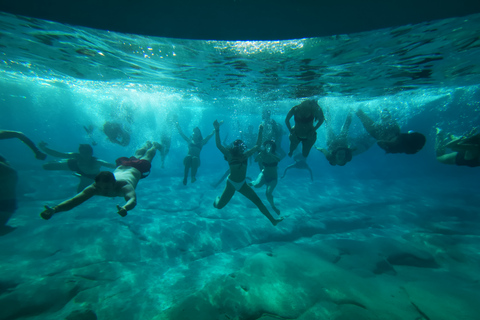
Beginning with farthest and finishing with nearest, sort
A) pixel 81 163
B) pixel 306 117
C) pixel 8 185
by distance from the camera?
pixel 81 163 < pixel 306 117 < pixel 8 185

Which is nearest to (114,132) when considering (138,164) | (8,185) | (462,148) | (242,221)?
(8,185)

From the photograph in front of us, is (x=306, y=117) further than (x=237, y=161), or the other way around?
(x=306, y=117)

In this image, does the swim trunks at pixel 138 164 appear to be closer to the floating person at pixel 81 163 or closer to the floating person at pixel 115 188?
the floating person at pixel 115 188

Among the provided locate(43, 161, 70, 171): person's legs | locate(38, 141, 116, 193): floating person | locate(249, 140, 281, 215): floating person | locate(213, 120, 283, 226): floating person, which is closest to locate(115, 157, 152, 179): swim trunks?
locate(213, 120, 283, 226): floating person

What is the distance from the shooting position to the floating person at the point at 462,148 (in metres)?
5.52

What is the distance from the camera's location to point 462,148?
18.5 ft

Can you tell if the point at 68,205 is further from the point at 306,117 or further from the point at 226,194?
the point at 306,117

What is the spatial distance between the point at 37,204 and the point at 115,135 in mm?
6169

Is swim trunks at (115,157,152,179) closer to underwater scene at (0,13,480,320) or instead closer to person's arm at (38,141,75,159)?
underwater scene at (0,13,480,320)

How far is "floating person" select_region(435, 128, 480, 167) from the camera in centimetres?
552

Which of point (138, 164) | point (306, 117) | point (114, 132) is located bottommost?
point (138, 164)

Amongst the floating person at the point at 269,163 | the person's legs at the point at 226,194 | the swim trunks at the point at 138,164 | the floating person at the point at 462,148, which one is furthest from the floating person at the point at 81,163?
the floating person at the point at 462,148

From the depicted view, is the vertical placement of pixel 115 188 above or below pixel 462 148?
below

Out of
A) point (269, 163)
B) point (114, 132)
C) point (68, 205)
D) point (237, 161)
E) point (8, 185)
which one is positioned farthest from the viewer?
point (114, 132)
